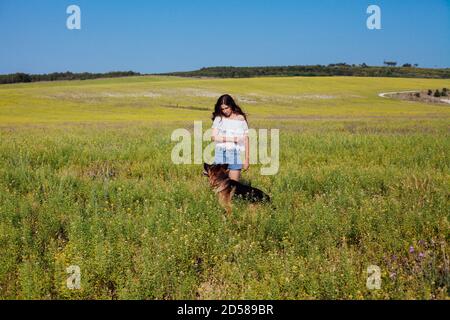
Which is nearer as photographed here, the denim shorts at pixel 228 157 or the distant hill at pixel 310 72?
the denim shorts at pixel 228 157

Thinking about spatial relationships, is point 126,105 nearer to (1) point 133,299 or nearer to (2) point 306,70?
(1) point 133,299

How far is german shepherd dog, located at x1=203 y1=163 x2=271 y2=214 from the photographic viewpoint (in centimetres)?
647

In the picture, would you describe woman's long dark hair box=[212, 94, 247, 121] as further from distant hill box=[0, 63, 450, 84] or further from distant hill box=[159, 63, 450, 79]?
distant hill box=[159, 63, 450, 79]

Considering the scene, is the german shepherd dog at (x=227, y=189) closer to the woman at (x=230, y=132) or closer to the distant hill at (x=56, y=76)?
the woman at (x=230, y=132)

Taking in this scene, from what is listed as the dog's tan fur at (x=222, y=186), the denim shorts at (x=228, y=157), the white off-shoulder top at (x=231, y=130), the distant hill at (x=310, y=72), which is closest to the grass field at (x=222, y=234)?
the dog's tan fur at (x=222, y=186)

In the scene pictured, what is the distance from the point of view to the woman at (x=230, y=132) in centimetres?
679

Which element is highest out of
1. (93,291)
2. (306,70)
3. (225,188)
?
(306,70)

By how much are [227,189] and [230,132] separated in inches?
35.0

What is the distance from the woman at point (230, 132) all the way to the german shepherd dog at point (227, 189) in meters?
0.26

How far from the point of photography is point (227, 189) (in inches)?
256

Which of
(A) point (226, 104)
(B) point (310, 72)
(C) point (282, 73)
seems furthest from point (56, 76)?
(A) point (226, 104)

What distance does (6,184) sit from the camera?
7.66 metres
